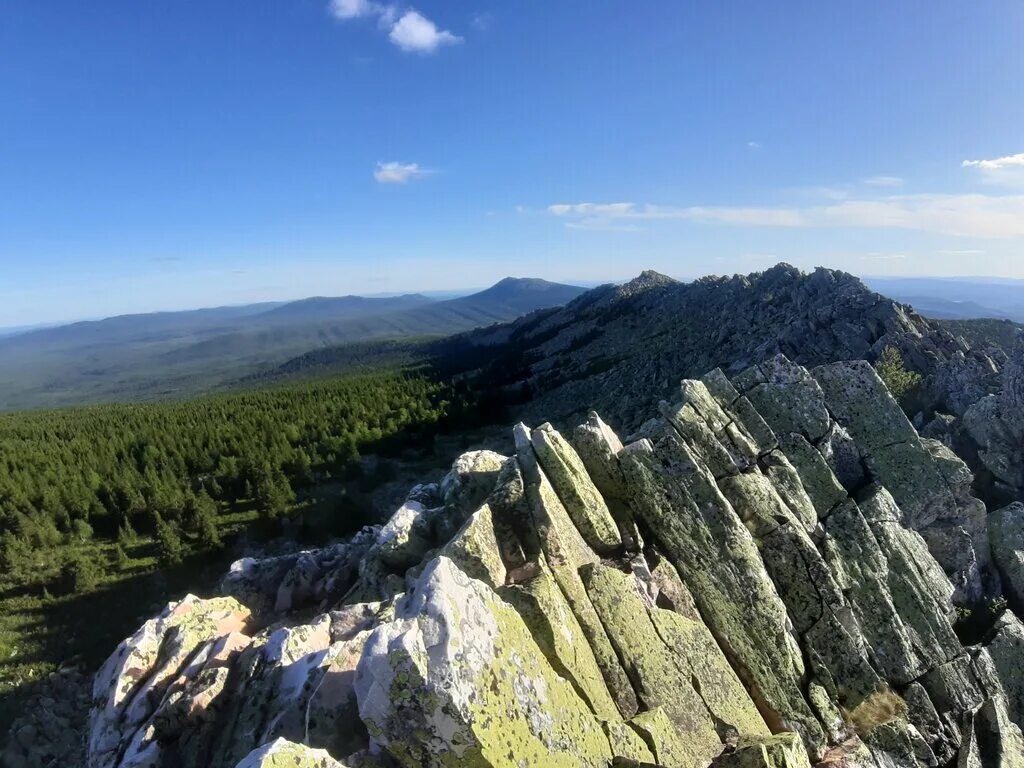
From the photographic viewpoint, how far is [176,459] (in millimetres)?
74812

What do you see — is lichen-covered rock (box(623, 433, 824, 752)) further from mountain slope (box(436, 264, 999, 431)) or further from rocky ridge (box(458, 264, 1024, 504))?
mountain slope (box(436, 264, 999, 431))

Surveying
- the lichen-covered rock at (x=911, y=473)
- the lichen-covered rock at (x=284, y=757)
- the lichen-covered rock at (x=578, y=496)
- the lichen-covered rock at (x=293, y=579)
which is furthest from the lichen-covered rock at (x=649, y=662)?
the lichen-covered rock at (x=911, y=473)

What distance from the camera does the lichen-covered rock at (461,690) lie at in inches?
380

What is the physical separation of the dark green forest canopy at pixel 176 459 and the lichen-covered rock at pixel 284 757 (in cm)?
5209

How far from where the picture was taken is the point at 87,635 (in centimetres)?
4338

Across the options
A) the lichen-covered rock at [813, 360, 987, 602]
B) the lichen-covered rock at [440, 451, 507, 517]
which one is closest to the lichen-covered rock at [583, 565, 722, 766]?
the lichen-covered rock at [440, 451, 507, 517]

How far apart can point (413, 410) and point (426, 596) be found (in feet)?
280

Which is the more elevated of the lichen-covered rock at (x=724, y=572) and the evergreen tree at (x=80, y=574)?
the lichen-covered rock at (x=724, y=572)

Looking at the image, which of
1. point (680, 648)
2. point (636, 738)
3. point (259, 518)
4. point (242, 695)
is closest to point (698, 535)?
point (680, 648)

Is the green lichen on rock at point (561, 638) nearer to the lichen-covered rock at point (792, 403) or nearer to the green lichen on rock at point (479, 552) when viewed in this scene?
the green lichen on rock at point (479, 552)

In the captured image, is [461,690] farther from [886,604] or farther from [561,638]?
[886,604]

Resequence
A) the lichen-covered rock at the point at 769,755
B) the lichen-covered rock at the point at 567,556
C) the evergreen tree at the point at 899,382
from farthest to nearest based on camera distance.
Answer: the evergreen tree at the point at 899,382
the lichen-covered rock at the point at 567,556
the lichen-covered rock at the point at 769,755

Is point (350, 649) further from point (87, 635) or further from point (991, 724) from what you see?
point (87, 635)

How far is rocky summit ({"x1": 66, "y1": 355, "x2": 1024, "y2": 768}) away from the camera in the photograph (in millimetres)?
10703
